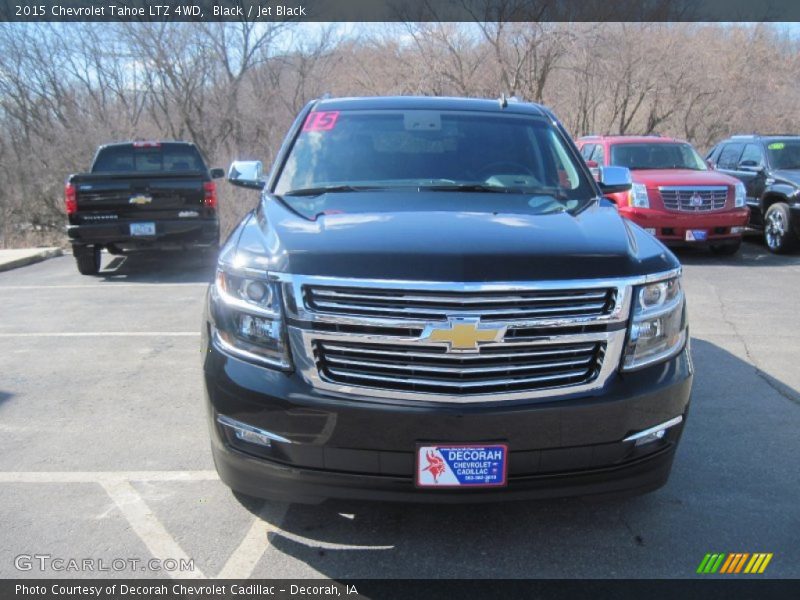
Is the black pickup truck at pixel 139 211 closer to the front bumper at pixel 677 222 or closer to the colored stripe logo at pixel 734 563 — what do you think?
the front bumper at pixel 677 222

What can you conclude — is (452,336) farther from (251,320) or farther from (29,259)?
(29,259)

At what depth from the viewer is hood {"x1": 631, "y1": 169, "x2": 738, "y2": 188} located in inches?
438

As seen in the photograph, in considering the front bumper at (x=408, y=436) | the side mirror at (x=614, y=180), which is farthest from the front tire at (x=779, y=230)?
the front bumper at (x=408, y=436)

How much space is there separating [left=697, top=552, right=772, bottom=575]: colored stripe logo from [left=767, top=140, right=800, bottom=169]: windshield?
11040mm

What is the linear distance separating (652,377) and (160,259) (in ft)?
35.2

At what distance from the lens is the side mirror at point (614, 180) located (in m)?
4.94

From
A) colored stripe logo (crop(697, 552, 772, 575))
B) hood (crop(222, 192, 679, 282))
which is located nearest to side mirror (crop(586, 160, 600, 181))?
hood (crop(222, 192, 679, 282))

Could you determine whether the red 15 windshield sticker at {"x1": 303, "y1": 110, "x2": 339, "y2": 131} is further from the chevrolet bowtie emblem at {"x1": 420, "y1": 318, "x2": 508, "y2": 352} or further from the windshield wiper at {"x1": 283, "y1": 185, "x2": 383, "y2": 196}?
the chevrolet bowtie emblem at {"x1": 420, "y1": 318, "x2": 508, "y2": 352}

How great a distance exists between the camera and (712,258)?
11.8m

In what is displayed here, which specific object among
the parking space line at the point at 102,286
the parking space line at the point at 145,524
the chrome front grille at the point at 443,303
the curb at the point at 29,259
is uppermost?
the chrome front grille at the point at 443,303

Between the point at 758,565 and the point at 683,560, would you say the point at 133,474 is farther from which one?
the point at 758,565

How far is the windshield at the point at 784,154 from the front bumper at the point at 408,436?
36.9ft

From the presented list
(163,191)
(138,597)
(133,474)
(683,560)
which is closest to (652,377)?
(683,560)

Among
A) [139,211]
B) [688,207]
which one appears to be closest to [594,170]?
[688,207]
